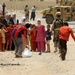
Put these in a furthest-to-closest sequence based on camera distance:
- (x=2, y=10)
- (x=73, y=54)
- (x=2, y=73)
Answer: (x=2, y=10)
(x=73, y=54)
(x=2, y=73)

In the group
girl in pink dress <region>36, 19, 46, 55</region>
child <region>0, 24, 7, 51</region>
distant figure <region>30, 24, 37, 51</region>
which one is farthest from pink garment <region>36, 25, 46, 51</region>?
child <region>0, 24, 7, 51</region>

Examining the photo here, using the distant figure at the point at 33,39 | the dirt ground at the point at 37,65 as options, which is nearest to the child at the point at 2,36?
the distant figure at the point at 33,39

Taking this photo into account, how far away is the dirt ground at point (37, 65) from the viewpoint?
42.0 feet

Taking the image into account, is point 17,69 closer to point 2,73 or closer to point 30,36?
point 2,73

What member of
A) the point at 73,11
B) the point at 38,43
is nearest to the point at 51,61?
the point at 38,43

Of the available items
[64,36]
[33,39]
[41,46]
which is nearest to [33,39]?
[33,39]

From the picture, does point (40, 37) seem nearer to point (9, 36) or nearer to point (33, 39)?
point (33, 39)

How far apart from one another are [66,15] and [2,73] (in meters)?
27.5

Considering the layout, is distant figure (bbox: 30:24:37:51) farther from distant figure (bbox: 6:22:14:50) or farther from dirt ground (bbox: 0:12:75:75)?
dirt ground (bbox: 0:12:75:75)

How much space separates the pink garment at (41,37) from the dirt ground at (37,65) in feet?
4.52

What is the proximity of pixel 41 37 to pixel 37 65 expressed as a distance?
15.0 ft

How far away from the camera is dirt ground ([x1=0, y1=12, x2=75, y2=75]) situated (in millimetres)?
12797

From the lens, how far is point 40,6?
6788cm

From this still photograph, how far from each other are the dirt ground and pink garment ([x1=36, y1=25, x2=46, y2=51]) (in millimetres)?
1376
